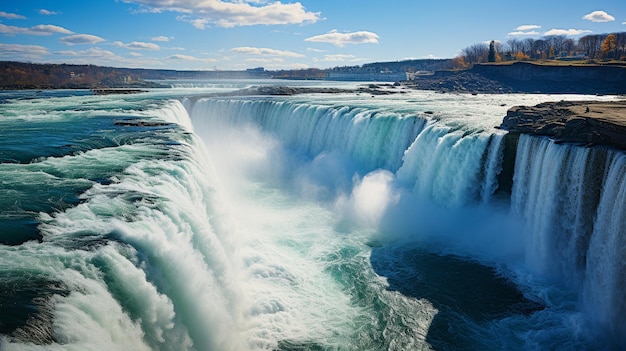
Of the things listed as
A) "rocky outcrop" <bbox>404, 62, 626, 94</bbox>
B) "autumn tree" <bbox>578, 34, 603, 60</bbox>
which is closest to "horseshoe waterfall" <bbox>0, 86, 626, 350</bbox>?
"rocky outcrop" <bbox>404, 62, 626, 94</bbox>

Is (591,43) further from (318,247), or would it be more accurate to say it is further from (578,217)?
(318,247)

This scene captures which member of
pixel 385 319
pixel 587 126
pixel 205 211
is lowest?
pixel 385 319

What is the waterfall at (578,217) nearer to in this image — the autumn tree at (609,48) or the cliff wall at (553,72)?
the cliff wall at (553,72)

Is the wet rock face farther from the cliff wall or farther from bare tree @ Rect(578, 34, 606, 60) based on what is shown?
bare tree @ Rect(578, 34, 606, 60)

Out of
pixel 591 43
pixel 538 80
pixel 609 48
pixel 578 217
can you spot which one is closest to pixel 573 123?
pixel 578 217

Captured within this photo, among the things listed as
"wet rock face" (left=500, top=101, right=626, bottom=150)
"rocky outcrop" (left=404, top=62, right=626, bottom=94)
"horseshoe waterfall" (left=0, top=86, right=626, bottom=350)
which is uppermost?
"rocky outcrop" (left=404, top=62, right=626, bottom=94)

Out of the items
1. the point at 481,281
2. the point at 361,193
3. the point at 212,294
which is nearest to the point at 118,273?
the point at 212,294

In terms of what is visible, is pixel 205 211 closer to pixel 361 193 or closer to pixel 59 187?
pixel 59 187
